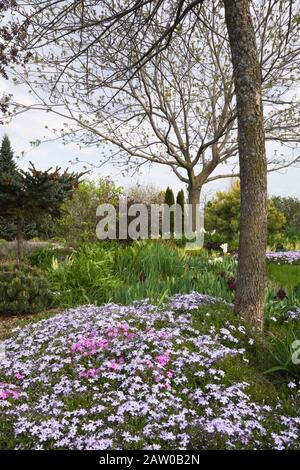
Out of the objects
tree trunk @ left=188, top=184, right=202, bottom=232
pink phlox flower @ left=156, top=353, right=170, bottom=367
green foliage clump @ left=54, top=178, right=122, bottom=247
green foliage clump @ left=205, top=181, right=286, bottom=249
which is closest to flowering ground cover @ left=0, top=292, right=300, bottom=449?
pink phlox flower @ left=156, top=353, right=170, bottom=367

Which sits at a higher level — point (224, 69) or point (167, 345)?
point (224, 69)

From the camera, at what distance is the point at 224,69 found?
1588cm

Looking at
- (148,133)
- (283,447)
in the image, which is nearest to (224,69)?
(148,133)

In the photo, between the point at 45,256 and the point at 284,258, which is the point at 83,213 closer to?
the point at 45,256

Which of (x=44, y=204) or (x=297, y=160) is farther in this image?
(x=297, y=160)

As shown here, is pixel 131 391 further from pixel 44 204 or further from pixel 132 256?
pixel 44 204

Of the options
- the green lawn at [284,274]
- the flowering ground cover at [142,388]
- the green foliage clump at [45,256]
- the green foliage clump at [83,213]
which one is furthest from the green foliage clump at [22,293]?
the green foliage clump at [83,213]

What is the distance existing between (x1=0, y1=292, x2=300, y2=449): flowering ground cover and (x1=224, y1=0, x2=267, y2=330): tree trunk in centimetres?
69

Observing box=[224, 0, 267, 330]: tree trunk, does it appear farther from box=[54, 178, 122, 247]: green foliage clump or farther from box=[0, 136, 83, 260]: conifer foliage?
box=[54, 178, 122, 247]: green foliage clump

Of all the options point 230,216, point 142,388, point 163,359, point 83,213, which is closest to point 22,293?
point 163,359

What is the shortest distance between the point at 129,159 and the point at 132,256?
8.46 m

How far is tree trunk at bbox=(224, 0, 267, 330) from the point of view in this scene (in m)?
5.14

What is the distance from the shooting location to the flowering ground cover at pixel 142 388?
3240 millimetres
